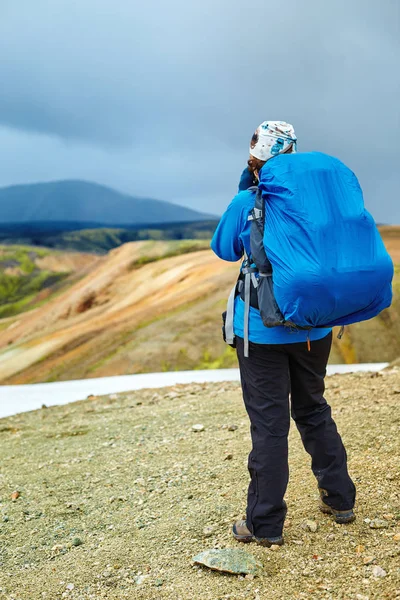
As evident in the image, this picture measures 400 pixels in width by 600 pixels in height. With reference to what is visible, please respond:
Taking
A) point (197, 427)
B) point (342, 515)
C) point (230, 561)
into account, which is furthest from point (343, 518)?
point (197, 427)

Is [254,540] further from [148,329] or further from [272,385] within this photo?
[148,329]

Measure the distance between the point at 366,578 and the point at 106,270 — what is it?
18912 millimetres

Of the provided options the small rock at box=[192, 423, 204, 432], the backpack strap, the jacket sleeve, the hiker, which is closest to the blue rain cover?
the hiker

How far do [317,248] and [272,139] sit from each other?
71cm

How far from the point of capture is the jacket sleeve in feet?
10.8

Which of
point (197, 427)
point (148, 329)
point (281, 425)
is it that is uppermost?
point (281, 425)

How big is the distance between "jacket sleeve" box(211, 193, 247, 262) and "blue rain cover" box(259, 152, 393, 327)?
25cm

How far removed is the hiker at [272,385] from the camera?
10.4 ft

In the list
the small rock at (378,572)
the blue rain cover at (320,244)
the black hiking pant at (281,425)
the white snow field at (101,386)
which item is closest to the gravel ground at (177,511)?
the small rock at (378,572)

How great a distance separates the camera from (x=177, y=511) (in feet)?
13.6

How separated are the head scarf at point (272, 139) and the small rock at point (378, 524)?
2114mm

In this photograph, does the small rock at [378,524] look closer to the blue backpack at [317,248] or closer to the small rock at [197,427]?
the blue backpack at [317,248]

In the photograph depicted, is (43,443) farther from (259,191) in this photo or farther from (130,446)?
(259,191)

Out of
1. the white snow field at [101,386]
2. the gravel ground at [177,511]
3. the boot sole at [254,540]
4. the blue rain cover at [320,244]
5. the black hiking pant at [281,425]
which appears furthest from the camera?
the white snow field at [101,386]
